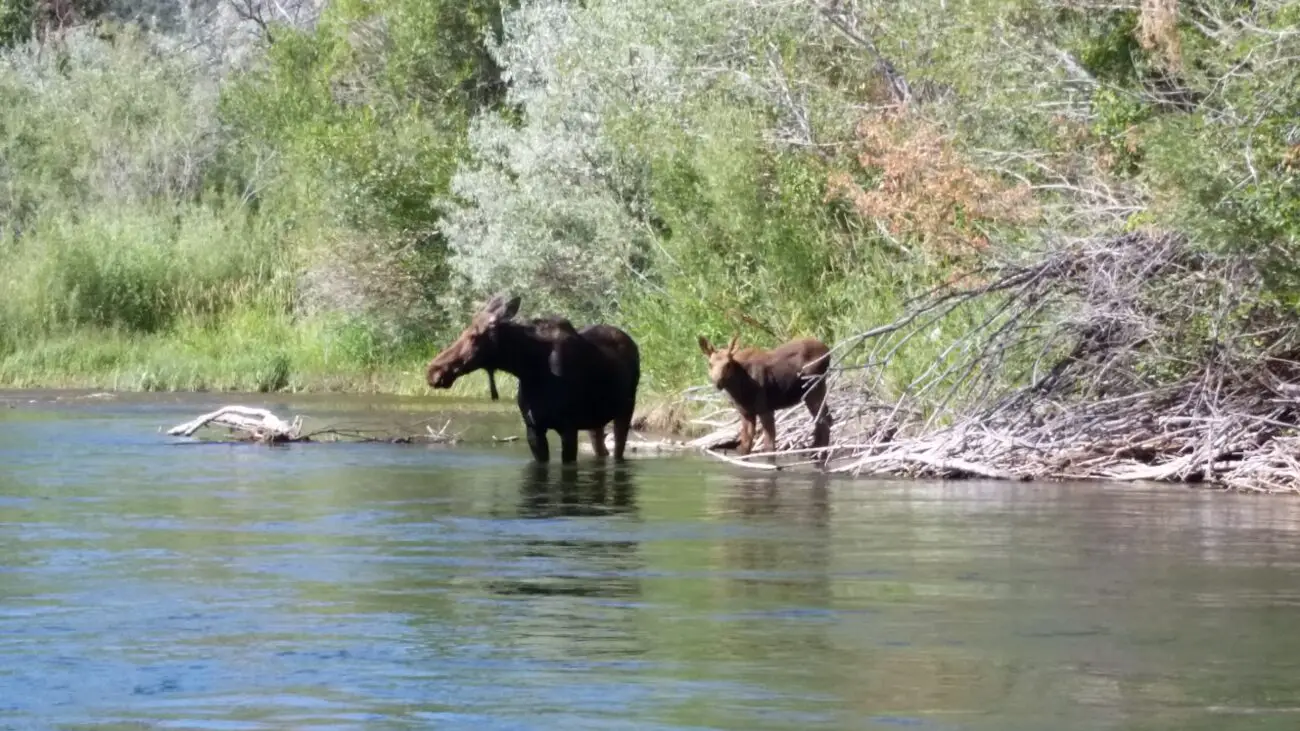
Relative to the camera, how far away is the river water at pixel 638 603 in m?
8.16

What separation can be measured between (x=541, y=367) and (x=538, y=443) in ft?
2.35

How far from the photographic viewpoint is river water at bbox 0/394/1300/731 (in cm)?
816

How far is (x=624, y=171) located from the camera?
31734mm

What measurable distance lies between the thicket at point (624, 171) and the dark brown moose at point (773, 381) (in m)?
0.64

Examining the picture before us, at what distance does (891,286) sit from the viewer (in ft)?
78.1

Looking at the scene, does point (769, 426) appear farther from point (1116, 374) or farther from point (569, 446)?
point (1116, 374)

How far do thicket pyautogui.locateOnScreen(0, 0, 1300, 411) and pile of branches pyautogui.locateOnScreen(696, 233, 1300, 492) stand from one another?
0.23 meters

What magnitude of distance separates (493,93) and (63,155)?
8.93m

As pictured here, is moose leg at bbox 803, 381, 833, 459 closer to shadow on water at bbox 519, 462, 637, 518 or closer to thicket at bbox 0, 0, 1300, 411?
thicket at bbox 0, 0, 1300, 411

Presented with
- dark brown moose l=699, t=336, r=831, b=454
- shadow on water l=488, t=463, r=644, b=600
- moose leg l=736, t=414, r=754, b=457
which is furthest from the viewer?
moose leg l=736, t=414, r=754, b=457

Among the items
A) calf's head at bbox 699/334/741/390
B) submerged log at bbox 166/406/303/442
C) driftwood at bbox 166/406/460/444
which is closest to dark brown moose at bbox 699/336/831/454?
calf's head at bbox 699/334/741/390

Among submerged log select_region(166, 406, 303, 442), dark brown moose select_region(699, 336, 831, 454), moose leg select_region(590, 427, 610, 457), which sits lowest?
moose leg select_region(590, 427, 610, 457)

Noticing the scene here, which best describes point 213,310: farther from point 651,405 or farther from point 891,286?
point 891,286

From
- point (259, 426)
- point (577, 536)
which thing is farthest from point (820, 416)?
point (577, 536)
